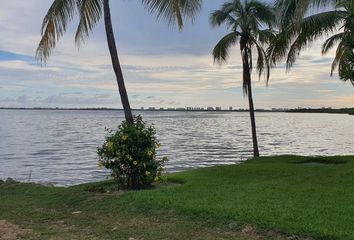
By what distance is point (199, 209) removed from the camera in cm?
851

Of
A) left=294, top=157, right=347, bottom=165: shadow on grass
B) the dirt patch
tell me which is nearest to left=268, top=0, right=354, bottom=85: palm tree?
left=294, top=157, right=347, bottom=165: shadow on grass

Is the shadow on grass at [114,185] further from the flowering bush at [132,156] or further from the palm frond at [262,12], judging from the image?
the palm frond at [262,12]

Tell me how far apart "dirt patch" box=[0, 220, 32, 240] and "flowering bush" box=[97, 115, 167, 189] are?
359cm

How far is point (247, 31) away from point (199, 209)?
46.1 ft

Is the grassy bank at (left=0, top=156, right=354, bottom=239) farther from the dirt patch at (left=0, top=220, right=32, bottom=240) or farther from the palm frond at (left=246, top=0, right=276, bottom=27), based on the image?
the palm frond at (left=246, top=0, right=276, bottom=27)

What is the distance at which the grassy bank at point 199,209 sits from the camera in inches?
287

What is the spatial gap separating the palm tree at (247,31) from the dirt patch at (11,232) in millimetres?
14578

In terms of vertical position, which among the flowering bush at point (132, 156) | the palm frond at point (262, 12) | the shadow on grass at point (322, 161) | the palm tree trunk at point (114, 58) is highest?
the palm frond at point (262, 12)

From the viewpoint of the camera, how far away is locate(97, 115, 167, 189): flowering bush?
11492mm

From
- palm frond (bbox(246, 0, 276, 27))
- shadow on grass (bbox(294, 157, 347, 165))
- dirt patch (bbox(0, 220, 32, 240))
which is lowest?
shadow on grass (bbox(294, 157, 347, 165))

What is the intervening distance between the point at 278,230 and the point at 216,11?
1577 cm

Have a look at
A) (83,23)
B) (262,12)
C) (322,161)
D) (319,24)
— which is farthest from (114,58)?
(262,12)

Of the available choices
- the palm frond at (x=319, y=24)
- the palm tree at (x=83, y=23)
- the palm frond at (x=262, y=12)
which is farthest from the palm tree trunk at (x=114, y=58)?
the palm frond at (x=262, y=12)

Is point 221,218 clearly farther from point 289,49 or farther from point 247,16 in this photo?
point 247,16
